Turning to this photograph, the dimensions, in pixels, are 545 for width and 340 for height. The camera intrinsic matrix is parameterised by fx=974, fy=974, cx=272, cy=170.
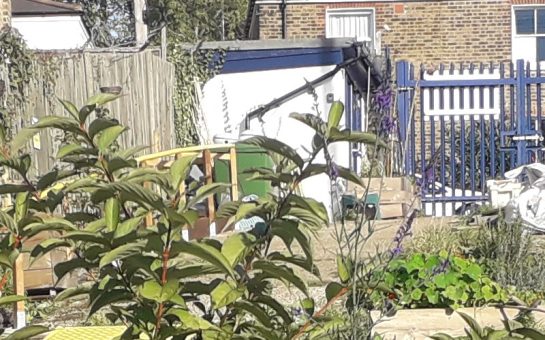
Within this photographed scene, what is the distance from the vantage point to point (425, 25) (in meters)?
21.6

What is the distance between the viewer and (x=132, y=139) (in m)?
11.9

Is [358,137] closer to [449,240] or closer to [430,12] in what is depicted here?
[449,240]

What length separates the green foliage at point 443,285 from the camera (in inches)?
208

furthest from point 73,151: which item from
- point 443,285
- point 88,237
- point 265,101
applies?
point 265,101

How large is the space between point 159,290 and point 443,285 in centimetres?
345

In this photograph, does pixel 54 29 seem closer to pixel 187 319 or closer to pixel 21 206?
pixel 21 206

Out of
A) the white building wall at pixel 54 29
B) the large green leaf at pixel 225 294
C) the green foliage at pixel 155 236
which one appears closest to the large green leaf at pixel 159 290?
the green foliage at pixel 155 236

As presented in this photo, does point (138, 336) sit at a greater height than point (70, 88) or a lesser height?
lesser

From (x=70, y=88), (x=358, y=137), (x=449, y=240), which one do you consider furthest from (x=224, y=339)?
(x=70, y=88)

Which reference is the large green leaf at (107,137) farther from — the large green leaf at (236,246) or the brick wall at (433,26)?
the brick wall at (433,26)

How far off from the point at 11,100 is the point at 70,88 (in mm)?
1172

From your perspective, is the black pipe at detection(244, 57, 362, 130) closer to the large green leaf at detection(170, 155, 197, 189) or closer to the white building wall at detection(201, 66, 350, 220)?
the white building wall at detection(201, 66, 350, 220)

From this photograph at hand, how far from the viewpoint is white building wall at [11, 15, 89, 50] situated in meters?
27.8

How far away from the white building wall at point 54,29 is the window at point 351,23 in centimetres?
908
